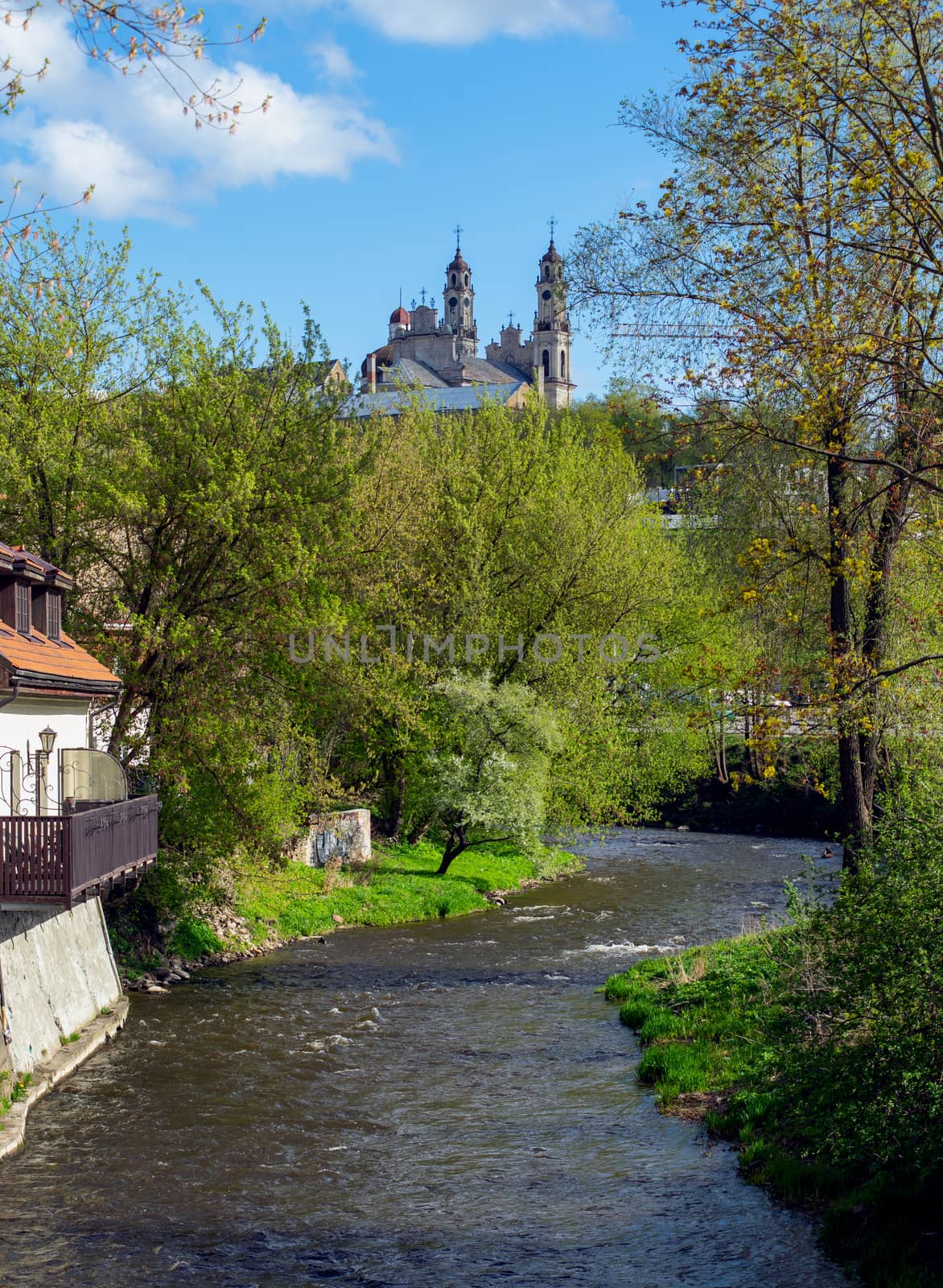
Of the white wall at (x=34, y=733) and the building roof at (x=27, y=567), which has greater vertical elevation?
the building roof at (x=27, y=567)

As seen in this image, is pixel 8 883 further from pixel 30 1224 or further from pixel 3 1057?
pixel 30 1224

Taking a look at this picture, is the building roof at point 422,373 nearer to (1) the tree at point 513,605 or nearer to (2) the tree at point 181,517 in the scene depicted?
(1) the tree at point 513,605

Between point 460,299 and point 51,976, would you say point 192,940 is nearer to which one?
point 51,976

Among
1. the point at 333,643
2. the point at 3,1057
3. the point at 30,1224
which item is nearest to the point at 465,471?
the point at 333,643

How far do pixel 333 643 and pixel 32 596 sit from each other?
9.74 meters

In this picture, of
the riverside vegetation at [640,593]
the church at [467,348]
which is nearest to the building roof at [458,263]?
the church at [467,348]

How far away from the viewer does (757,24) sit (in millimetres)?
13547

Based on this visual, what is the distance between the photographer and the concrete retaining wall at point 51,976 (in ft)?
58.1

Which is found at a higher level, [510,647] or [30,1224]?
[510,647]

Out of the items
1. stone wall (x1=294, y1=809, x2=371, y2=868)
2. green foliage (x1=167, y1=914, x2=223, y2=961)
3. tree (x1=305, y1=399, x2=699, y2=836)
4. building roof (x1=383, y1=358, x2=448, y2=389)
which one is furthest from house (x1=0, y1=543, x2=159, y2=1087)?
building roof (x1=383, y1=358, x2=448, y2=389)

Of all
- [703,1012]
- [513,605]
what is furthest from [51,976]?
[513,605]

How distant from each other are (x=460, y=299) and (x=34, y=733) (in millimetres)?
169481

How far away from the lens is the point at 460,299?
182m

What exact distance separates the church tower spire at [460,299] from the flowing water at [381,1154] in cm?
16461
